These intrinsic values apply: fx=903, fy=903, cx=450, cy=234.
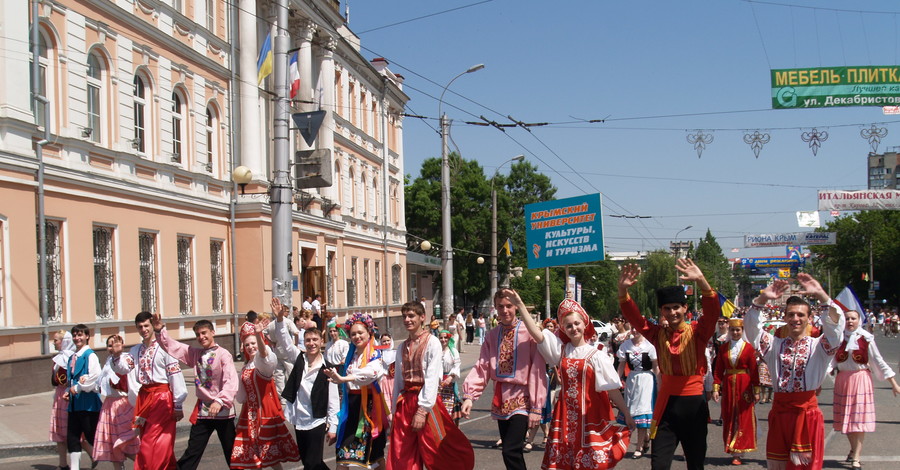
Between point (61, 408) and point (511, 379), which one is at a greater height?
point (511, 379)

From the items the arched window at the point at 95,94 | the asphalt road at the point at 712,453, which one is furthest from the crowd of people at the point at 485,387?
the arched window at the point at 95,94

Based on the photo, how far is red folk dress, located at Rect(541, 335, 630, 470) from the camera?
6613 millimetres

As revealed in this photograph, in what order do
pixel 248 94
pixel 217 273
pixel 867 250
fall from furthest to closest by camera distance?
pixel 867 250 < pixel 248 94 < pixel 217 273

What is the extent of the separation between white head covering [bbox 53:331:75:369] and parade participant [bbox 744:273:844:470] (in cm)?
760

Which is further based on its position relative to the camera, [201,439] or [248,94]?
[248,94]

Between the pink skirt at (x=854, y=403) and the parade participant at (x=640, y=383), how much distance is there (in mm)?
1989

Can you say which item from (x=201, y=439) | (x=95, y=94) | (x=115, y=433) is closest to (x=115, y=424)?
(x=115, y=433)

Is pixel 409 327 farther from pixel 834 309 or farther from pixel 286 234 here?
pixel 286 234

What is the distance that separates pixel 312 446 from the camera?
27.3ft

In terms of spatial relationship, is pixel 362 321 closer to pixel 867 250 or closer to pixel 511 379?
pixel 511 379

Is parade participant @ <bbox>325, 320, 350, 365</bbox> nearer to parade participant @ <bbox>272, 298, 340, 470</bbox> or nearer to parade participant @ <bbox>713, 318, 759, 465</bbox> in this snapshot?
parade participant @ <bbox>272, 298, 340, 470</bbox>

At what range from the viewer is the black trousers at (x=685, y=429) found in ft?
23.5

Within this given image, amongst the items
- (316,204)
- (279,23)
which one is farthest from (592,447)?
(316,204)

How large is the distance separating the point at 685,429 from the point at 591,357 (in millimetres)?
1044
